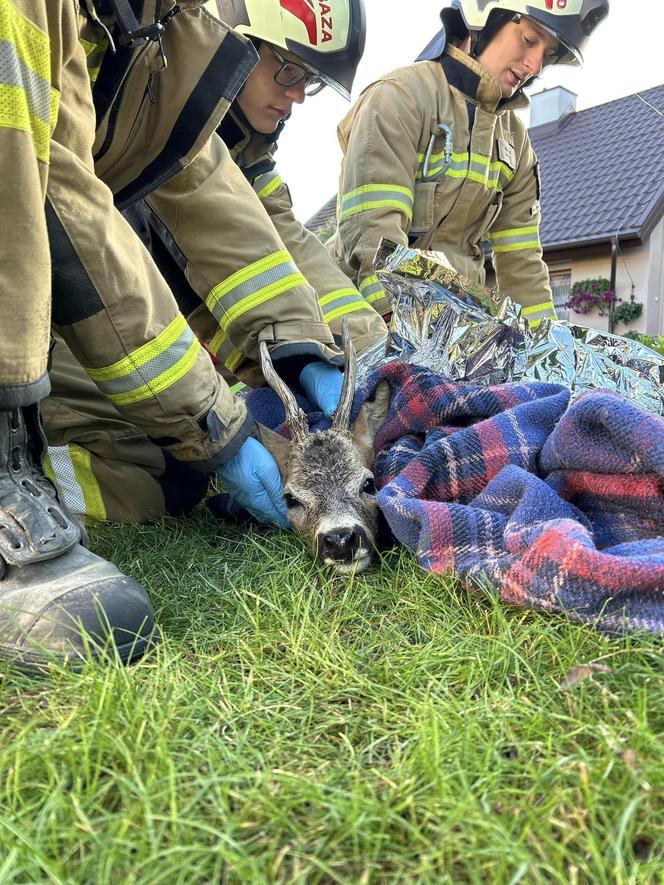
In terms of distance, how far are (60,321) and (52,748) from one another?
1640 millimetres

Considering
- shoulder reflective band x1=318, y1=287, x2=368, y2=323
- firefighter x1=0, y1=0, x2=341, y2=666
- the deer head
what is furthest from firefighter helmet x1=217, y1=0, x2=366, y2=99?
the deer head

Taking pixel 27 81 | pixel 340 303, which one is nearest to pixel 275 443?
pixel 340 303

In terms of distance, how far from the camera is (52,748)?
1381mm

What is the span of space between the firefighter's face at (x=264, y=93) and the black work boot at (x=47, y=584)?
3.07 m

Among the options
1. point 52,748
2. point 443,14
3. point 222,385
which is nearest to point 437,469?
point 222,385

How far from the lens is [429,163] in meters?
5.65

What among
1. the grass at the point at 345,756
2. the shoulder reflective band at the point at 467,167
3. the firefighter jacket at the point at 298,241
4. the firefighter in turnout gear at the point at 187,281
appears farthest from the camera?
the shoulder reflective band at the point at 467,167

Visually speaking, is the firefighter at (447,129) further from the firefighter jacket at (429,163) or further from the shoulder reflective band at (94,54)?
the shoulder reflective band at (94,54)

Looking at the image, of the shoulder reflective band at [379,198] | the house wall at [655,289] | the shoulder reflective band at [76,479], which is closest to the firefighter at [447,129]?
the shoulder reflective band at [379,198]

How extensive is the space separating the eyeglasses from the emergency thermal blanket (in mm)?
2519

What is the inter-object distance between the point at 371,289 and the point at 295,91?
136 cm

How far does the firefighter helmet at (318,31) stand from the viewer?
14.7 ft

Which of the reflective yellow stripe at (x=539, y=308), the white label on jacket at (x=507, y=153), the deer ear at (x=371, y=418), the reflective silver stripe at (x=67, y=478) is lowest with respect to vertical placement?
the reflective yellow stripe at (x=539, y=308)

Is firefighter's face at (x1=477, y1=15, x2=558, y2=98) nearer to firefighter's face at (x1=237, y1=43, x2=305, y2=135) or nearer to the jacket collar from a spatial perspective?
the jacket collar
